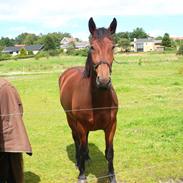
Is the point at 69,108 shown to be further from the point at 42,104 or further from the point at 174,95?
the point at 174,95

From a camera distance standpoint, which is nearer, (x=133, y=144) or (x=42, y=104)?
(x=133, y=144)

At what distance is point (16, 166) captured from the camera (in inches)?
146

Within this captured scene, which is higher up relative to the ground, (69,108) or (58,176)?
(69,108)

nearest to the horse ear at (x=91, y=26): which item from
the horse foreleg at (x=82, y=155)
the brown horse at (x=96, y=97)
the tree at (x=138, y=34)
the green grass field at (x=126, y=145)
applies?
the brown horse at (x=96, y=97)

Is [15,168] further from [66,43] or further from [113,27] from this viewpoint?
[66,43]

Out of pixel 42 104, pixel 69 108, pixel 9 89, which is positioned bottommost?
pixel 42 104

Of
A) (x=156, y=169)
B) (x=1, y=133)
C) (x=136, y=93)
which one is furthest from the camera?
(x=136, y=93)

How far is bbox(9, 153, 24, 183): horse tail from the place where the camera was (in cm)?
367

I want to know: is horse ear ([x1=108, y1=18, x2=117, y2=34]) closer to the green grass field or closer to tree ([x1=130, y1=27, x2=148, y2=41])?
the green grass field

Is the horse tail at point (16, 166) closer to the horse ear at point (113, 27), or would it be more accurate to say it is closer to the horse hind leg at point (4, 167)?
the horse hind leg at point (4, 167)

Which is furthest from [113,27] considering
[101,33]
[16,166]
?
[16,166]

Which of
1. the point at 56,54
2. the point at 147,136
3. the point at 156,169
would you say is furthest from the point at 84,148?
the point at 56,54

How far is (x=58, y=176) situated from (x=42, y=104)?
7884 millimetres

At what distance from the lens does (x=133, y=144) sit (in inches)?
294
